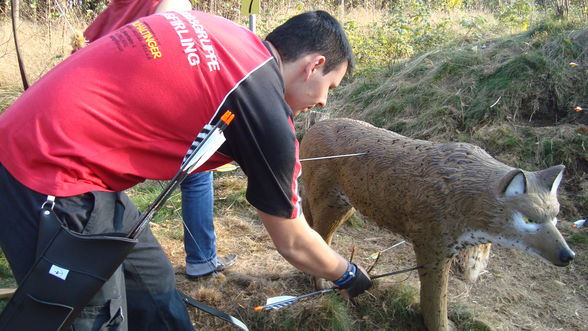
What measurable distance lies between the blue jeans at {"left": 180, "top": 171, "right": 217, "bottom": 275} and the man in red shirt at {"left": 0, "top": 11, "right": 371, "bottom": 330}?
4.54 ft

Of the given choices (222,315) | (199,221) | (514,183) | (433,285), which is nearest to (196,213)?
(199,221)

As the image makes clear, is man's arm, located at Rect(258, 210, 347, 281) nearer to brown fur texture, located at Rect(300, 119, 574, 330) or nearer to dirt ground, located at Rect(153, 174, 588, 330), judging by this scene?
brown fur texture, located at Rect(300, 119, 574, 330)

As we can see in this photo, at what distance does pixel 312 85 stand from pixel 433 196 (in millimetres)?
972

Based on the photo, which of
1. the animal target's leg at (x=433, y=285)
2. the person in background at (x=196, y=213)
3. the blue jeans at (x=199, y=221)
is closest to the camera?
the animal target's leg at (x=433, y=285)

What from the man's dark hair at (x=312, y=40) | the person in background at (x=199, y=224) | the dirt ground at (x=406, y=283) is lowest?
the dirt ground at (x=406, y=283)

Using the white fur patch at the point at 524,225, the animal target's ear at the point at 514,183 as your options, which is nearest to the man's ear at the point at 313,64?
the animal target's ear at the point at 514,183

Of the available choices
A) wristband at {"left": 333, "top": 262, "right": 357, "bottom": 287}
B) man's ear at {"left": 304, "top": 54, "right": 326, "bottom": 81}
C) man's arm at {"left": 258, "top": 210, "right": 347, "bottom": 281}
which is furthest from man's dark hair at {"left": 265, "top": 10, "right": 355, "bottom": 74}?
wristband at {"left": 333, "top": 262, "right": 357, "bottom": 287}

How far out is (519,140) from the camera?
196 inches

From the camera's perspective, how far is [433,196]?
7.97 ft

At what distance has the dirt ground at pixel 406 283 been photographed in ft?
10.4

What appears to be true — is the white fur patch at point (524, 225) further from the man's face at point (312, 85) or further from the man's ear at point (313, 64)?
the man's ear at point (313, 64)

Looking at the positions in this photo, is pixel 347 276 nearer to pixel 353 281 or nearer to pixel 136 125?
pixel 353 281

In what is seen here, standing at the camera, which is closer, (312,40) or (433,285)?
(312,40)

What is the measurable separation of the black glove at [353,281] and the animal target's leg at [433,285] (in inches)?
20.0
